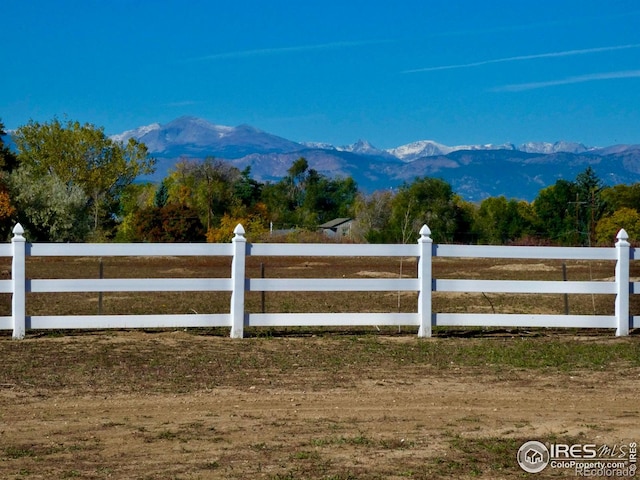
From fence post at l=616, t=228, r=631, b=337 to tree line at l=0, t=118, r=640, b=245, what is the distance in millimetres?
32908

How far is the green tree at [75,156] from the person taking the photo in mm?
78812

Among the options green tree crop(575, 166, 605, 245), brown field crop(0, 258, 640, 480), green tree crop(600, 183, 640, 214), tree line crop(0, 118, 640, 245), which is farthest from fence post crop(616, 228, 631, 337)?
green tree crop(600, 183, 640, 214)

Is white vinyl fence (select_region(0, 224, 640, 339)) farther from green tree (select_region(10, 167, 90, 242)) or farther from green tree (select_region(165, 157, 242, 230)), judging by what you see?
green tree (select_region(165, 157, 242, 230))

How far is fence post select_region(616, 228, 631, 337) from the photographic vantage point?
15180mm

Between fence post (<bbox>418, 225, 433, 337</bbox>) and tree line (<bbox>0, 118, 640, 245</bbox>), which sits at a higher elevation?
tree line (<bbox>0, 118, 640, 245</bbox>)

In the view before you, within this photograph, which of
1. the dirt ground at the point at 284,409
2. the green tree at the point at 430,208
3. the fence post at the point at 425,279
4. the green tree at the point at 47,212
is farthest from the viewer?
the green tree at the point at 430,208

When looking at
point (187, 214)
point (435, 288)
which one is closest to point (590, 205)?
point (187, 214)

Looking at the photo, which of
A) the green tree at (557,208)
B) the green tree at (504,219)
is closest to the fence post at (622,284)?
the green tree at (504,219)

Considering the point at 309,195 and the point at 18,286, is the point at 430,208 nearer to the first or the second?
the point at 309,195

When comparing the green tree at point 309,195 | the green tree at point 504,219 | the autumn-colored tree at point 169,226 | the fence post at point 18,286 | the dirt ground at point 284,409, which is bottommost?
the dirt ground at point 284,409

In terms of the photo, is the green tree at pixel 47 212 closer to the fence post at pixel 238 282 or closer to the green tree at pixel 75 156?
the green tree at pixel 75 156

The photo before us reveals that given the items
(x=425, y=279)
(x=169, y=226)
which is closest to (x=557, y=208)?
(x=169, y=226)

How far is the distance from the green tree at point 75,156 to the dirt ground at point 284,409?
214 ft

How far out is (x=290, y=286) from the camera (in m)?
14.9
